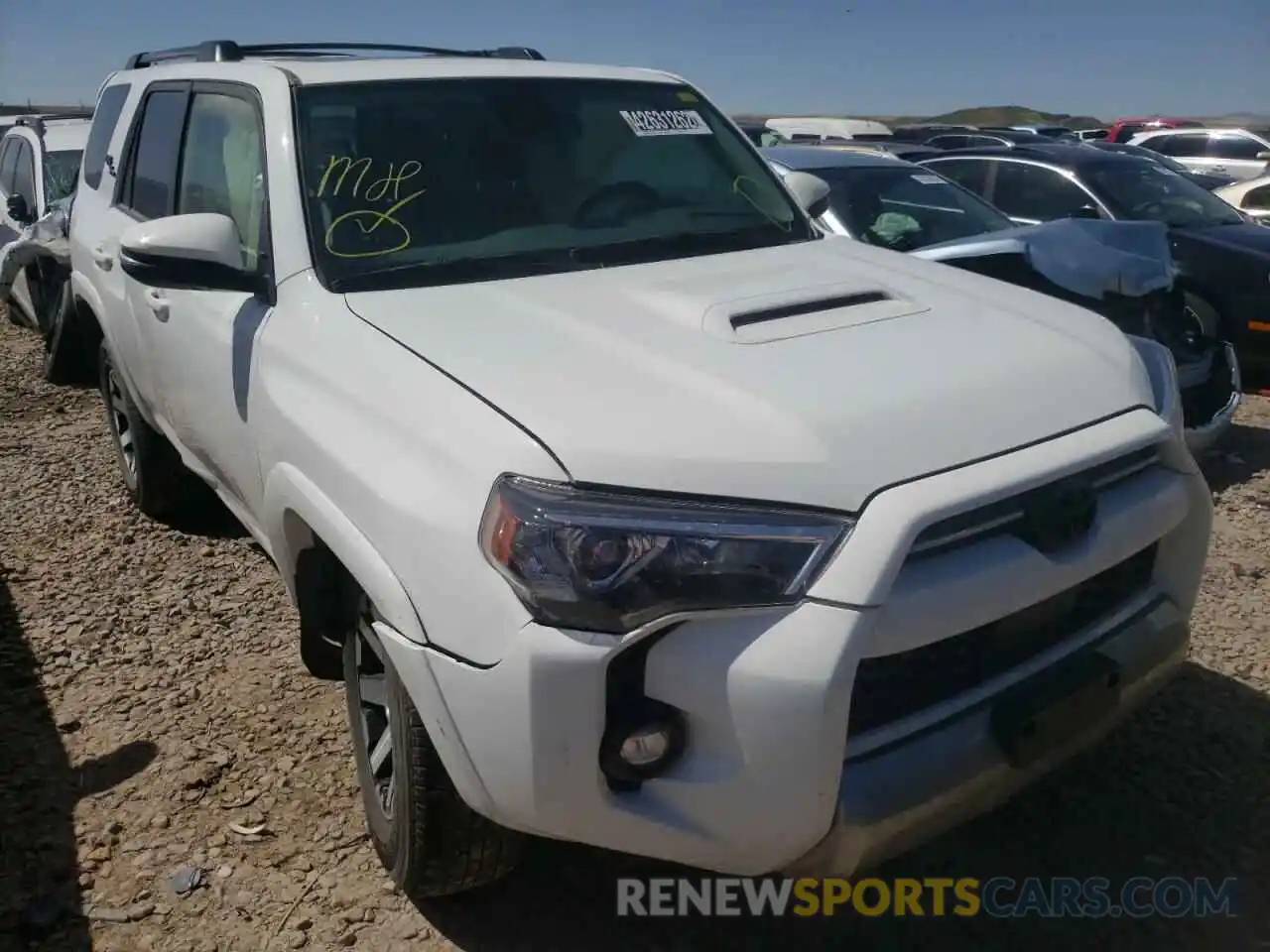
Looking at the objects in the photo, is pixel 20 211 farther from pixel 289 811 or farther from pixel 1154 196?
pixel 1154 196

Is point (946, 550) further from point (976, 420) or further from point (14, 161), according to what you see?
point (14, 161)

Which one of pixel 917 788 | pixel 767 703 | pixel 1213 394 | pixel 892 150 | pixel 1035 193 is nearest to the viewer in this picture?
pixel 767 703

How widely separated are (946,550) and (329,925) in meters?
1.61

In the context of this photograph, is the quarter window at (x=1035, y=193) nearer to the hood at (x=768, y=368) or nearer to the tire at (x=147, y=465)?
the hood at (x=768, y=368)

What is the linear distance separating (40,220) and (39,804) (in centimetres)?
496

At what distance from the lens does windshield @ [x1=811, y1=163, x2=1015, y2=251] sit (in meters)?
5.72

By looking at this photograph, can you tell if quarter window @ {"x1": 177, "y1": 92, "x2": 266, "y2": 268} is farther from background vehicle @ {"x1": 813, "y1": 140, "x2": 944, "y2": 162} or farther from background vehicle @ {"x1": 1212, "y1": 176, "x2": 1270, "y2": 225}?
background vehicle @ {"x1": 1212, "y1": 176, "x2": 1270, "y2": 225}

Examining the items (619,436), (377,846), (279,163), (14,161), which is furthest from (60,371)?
(619,436)

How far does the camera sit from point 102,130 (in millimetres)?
4715

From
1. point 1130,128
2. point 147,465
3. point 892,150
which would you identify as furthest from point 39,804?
point 1130,128

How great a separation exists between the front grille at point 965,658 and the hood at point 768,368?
1.09 feet

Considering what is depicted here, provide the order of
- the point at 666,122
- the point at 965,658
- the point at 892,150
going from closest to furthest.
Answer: the point at 965,658 → the point at 666,122 → the point at 892,150

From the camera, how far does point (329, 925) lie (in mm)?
2492

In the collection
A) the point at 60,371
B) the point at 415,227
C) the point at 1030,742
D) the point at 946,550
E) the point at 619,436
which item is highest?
the point at 415,227
